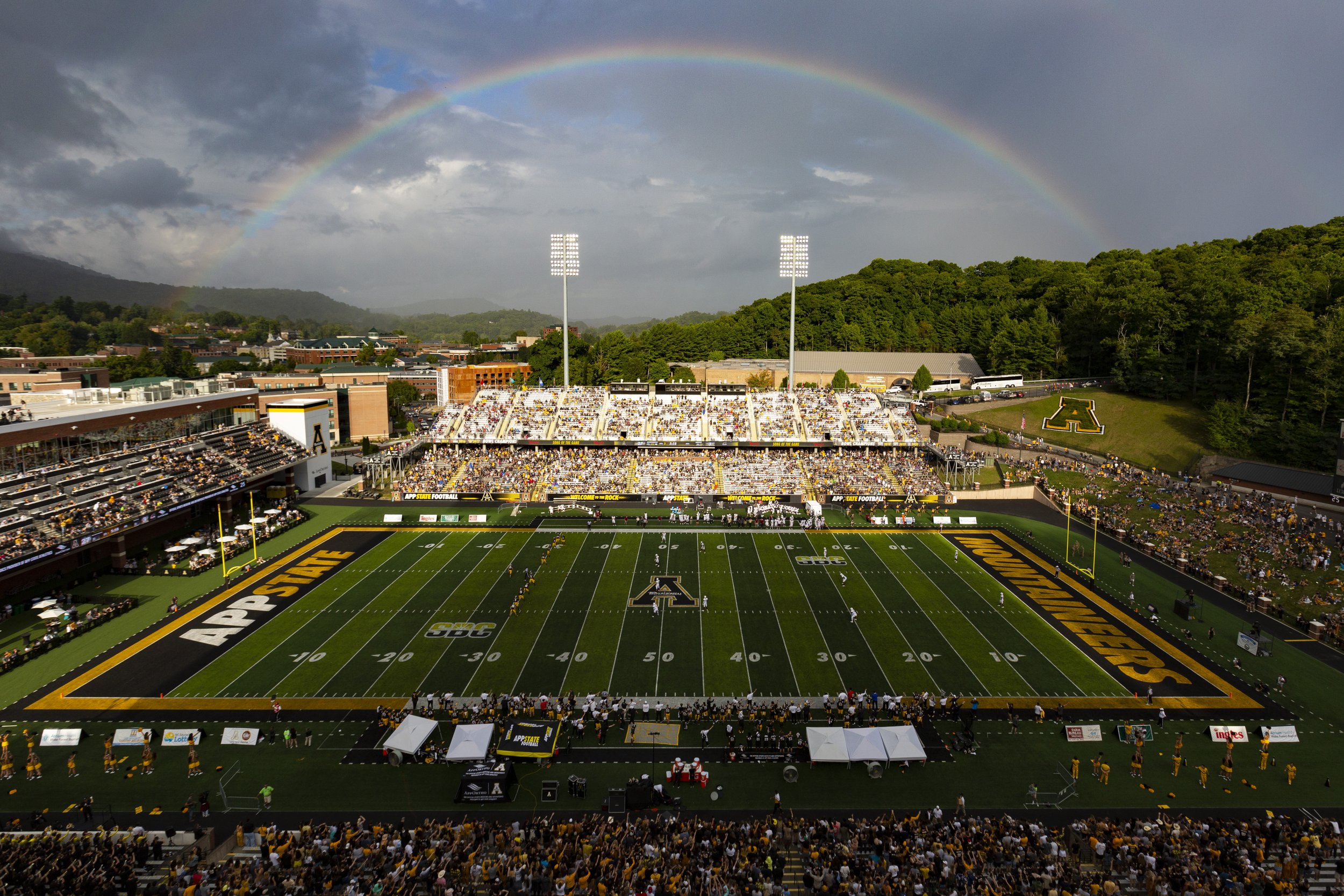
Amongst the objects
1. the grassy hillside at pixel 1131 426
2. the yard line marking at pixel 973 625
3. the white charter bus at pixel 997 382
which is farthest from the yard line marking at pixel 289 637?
the white charter bus at pixel 997 382

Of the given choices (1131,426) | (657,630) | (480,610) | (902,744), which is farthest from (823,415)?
(902,744)

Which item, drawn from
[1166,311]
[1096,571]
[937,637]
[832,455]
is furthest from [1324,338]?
[937,637]

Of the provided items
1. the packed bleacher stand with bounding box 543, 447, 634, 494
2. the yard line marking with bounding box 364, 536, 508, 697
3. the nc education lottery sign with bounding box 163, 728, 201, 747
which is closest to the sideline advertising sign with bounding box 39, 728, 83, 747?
the nc education lottery sign with bounding box 163, 728, 201, 747

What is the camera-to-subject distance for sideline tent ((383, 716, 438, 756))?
62.0ft

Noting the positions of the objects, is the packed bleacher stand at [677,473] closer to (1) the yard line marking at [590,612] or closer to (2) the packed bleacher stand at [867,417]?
(1) the yard line marking at [590,612]

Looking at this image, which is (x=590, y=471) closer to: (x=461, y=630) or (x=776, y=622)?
(x=461, y=630)

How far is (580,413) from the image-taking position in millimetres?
58062

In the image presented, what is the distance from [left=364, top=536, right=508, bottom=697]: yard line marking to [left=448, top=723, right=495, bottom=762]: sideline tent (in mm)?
4450

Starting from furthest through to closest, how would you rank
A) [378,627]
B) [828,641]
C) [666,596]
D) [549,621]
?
[666,596], [549,621], [378,627], [828,641]

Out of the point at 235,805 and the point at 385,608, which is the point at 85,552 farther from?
the point at 235,805

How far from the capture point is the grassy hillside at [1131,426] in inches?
2071

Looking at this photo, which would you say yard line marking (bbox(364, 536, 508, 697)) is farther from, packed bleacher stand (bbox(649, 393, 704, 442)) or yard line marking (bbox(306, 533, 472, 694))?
packed bleacher stand (bbox(649, 393, 704, 442))

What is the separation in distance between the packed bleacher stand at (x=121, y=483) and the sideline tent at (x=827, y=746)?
3152cm

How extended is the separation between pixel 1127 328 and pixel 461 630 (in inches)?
2742
